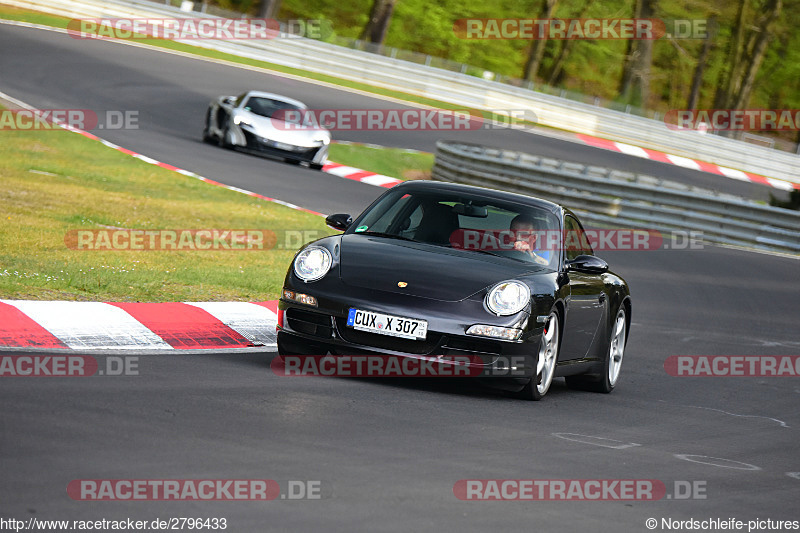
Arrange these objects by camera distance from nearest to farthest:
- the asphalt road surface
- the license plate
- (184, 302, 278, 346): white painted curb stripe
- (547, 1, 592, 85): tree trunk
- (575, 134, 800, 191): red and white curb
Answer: the asphalt road surface
the license plate
(184, 302, 278, 346): white painted curb stripe
(575, 134, 800, 191): red and white curb
(547, 1, 592, 85): tree trunk

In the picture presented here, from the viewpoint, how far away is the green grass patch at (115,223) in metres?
9.76

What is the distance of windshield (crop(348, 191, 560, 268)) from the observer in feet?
27.9

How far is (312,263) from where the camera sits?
786 cm

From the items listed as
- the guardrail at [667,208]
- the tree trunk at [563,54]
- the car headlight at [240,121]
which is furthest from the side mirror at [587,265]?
the tree trunk at [563,54]

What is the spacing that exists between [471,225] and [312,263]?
1305 mm

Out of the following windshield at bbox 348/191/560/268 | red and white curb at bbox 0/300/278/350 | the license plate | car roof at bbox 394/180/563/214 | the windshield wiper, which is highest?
car roof at bbox 394/180/563/214

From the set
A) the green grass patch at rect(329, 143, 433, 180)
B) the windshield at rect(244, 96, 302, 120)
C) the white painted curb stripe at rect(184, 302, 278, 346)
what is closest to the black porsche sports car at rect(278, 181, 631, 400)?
the white painted curb stripe at rect(184, 302, 278, 346)

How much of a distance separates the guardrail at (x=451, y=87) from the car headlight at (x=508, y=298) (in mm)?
31514

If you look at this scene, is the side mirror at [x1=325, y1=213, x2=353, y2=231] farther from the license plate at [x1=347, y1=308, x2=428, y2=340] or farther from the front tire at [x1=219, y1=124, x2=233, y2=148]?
the front tire at [x1=219, y1=124, x2=233, y2=148]

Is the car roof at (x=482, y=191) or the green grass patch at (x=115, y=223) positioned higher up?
the car roof at (x=482, y=191)

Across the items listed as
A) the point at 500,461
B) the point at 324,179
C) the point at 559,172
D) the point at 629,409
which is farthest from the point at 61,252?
the point at 559,172

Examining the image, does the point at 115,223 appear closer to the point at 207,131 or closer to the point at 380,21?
the point at 207,131

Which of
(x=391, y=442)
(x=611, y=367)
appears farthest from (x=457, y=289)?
(x=611, y=367)

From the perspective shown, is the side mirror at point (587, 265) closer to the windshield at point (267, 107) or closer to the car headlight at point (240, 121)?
the car headlight at point (240, 121)
